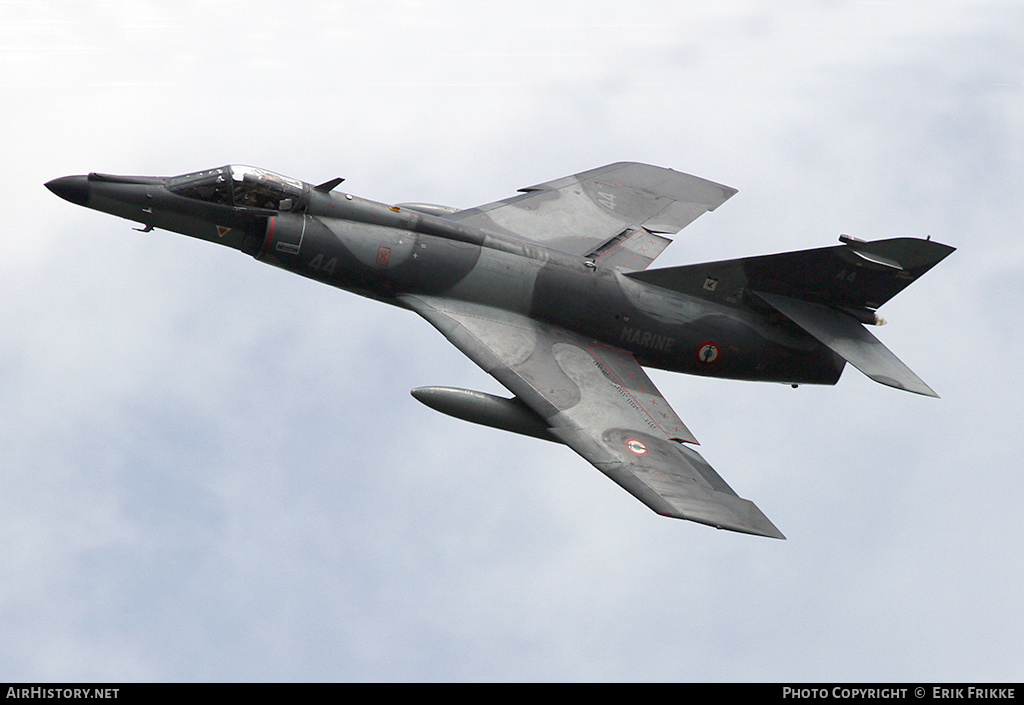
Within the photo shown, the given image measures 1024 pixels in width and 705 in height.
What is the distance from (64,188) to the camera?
86.6 feet

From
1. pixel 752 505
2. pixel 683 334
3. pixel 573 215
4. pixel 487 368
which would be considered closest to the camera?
pixel 752 505

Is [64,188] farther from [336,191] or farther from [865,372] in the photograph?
[865,372]

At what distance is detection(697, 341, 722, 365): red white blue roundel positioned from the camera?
28.0 m

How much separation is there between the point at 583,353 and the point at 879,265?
264 inches

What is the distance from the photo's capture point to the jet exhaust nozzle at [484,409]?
25.2m

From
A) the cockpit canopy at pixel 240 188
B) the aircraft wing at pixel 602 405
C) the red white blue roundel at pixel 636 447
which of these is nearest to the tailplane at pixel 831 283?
the aircraft wing at pixel 602 405

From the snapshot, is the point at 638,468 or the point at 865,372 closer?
the point at 638,468

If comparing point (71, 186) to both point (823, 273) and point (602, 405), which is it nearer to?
point (602, 405)

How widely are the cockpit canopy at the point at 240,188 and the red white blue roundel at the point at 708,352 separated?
9312 mm

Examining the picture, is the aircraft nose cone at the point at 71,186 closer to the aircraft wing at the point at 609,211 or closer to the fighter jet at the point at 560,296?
the fighter jet at the point at 560,296

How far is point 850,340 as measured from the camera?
1086 inches

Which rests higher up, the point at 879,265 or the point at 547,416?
the point at 879,265

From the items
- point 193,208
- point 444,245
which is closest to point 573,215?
point 444,245

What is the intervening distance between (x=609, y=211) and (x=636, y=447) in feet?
27.9
